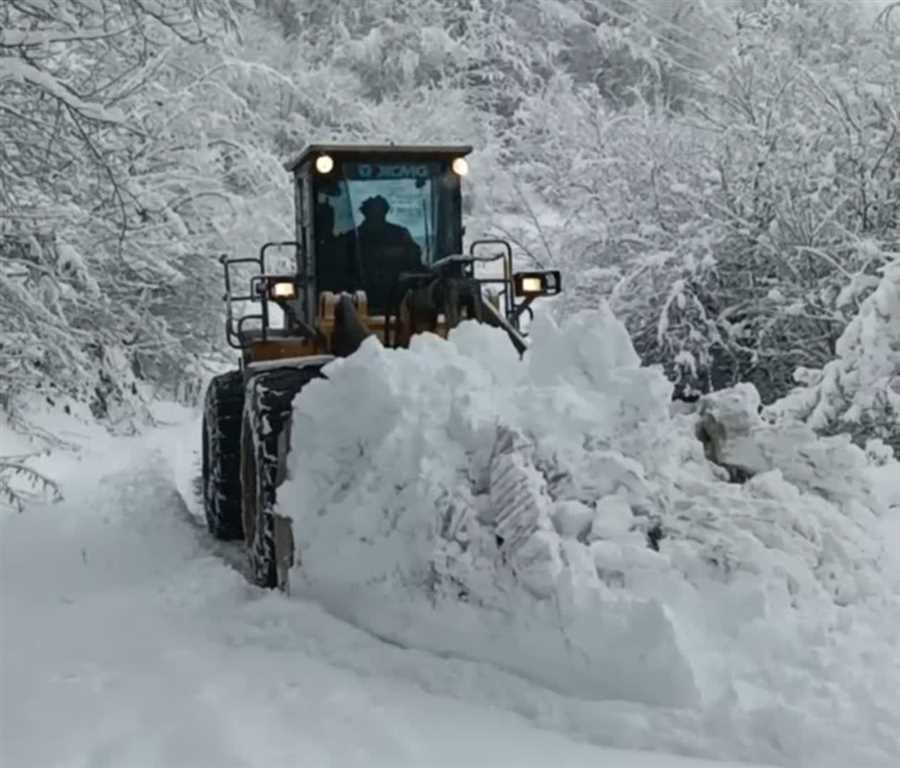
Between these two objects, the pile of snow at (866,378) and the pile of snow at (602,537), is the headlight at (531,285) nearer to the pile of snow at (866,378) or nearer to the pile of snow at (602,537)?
the pile of snow at (602,537)

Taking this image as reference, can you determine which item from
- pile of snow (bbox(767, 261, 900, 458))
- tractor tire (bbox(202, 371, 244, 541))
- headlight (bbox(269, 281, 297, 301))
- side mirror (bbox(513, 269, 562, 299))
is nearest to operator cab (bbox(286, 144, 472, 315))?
headlight (bbox(269, 281, 297, 301))

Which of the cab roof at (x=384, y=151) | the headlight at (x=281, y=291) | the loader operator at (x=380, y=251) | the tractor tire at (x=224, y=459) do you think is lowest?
the tractor tire at (x=224, y=459)

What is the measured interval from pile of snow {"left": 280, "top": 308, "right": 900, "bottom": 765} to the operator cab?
207 cm

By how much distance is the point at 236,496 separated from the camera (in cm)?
668

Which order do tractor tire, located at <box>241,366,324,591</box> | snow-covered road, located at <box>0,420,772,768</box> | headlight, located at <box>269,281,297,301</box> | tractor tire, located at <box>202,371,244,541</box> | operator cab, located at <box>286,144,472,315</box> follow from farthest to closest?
operator cab, located at <box>286,144,472,315</box> < headlight, located at <box>269,281,297,301</box> < tractor tire, located at <box>202,371,244,541</box> < tractor tire, located at <box>241,366,324,591</box> < snow-covered road, located at <box>0,420,772,768</box>

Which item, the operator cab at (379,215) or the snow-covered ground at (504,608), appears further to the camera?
the operator cab at (379,215)

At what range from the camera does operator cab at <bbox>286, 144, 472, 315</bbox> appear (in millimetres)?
7332

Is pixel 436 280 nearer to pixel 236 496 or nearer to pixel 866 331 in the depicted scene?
pixel 236 496

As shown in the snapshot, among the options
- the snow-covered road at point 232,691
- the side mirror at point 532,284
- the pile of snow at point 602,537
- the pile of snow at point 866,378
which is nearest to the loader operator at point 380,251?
the side mirror at point 532,284

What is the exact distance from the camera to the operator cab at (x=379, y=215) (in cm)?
733

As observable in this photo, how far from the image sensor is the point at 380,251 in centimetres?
741

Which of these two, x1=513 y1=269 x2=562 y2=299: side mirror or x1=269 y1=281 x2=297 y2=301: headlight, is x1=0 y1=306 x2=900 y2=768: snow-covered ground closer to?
x1=513 y1=269 x2=562 y2=299: side mirror

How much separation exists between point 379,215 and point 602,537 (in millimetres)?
3725

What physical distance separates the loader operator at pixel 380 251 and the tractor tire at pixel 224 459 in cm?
96
